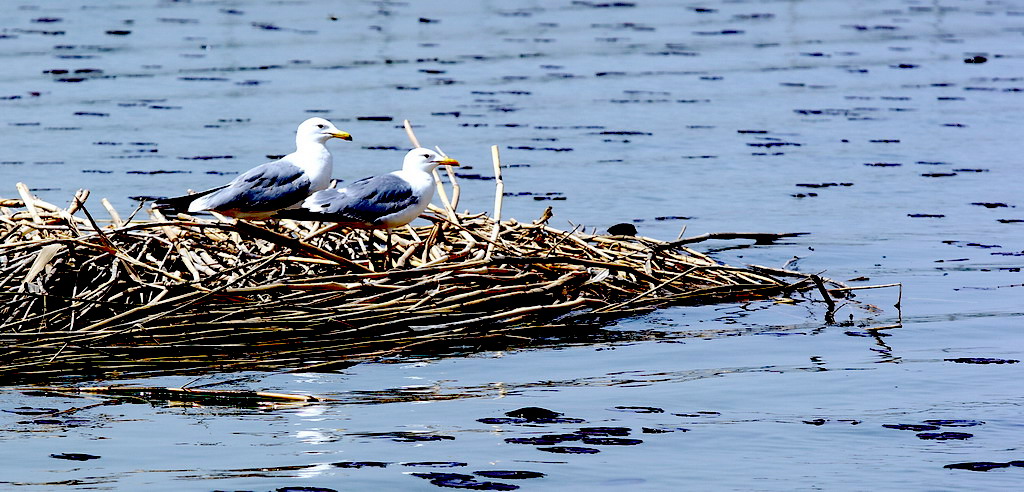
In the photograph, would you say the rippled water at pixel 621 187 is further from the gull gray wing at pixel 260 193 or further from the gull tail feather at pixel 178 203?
the gull tail feather at pixel 178 203

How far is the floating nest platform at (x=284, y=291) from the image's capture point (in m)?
8.05

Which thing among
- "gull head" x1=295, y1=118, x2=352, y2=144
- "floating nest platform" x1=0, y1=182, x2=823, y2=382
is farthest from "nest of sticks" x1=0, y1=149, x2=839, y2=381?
"gull head" x1=295, y1=118, x2=352, y2=144

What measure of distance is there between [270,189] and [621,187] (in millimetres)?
6033

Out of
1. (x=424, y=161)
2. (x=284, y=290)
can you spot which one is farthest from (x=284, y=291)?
(x=424, y=161)

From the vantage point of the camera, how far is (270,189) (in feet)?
28.7

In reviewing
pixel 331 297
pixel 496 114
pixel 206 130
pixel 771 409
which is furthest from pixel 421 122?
pixel 771 409

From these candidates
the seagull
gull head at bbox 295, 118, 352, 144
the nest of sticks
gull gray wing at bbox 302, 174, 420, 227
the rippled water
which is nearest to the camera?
the rippled water

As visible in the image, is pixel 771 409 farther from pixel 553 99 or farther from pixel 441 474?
pixel 553 99

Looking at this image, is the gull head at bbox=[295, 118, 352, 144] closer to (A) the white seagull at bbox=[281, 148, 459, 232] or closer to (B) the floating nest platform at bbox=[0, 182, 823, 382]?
(A) the white seagull at bbox=[281, 148, 459, 232]

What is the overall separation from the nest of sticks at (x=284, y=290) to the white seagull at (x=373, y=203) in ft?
0.67

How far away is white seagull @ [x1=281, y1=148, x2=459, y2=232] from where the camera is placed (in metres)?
8.62

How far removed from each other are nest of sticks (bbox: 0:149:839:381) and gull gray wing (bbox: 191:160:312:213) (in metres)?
0.13

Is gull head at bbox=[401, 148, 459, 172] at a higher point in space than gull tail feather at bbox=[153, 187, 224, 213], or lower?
higher

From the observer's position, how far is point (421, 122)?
59.1ft
